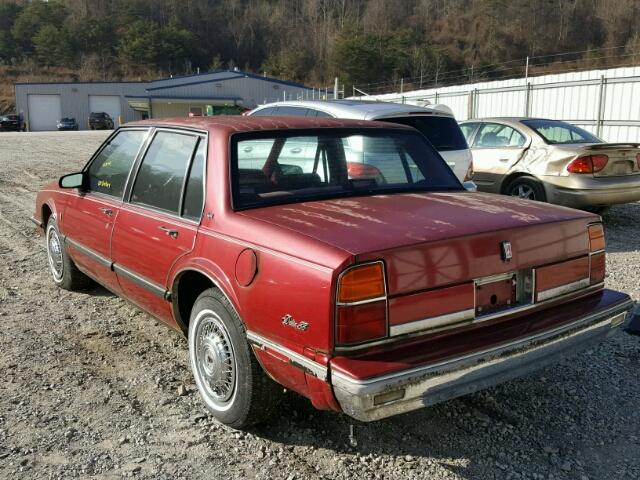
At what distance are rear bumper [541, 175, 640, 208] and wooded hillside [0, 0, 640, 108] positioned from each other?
42472 millimetres

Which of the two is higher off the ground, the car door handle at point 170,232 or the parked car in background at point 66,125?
the car door handle at point 170,232

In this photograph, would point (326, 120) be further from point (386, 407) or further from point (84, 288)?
point (84, 288)

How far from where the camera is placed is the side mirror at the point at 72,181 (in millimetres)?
4762

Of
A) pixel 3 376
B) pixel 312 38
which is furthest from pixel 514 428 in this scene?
pixel 312 38

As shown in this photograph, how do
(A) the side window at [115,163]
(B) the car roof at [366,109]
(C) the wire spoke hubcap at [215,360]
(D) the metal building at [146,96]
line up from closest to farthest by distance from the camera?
(C) the wire spoke hubcap at [215,360] → (A) the side window at [115,163] → (B) the car roof at [366,109] → (D) the metal building at [146,96]

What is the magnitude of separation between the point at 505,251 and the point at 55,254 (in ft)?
14.1

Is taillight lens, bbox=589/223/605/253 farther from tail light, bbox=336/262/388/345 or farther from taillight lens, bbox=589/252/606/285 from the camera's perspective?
tail light, bbox=336/262/388/345

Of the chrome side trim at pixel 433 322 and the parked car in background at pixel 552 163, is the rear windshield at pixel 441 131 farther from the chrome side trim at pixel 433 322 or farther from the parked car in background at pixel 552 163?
the chrome side trim at pixel 433 322

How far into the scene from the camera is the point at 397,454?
2961mm

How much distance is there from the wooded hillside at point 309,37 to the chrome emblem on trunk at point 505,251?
158ft

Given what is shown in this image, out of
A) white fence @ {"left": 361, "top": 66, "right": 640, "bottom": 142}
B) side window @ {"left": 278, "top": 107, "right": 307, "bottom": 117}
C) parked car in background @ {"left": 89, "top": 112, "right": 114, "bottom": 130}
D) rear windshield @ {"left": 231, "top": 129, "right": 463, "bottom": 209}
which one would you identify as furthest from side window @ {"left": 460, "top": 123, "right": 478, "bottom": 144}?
parked car in background @ {"left": 89, "top": 112, "right": 114, "bottom": 130}

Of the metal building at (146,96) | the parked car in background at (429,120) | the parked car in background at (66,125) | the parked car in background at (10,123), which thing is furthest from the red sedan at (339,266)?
the parked car in background at (10,123)

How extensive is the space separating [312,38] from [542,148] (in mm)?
109938

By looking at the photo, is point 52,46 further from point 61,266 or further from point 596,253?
point 596,253
